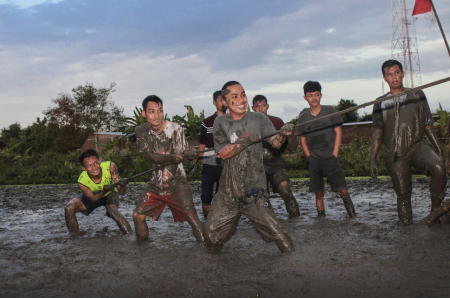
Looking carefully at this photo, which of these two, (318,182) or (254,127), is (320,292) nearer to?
(254,127)

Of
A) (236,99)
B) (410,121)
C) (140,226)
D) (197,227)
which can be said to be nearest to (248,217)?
(197,227)

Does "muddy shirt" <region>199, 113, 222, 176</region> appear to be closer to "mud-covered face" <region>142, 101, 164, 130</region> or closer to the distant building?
"mud-covered face" <region>142, 101, 164, 130</region>

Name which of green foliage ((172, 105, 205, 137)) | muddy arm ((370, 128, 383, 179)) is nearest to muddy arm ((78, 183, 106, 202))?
muddy arm ((370, 128, 383, 179))

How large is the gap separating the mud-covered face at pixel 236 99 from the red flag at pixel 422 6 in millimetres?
1732

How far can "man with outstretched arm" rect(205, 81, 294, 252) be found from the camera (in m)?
3.54

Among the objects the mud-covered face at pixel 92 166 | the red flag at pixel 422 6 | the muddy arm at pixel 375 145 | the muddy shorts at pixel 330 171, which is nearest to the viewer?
the red flag at pixel 422 6

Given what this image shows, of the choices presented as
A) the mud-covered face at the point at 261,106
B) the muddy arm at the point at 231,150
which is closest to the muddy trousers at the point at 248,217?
the muddy arm at the point at 231,150

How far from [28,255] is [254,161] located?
2.72 m

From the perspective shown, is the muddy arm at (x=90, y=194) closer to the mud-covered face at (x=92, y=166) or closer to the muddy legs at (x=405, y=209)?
the mud-covered face at (x=92, y=166)

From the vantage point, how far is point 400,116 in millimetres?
4625

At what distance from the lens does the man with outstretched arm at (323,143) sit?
5363 mm

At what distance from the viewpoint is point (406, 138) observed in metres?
4.58

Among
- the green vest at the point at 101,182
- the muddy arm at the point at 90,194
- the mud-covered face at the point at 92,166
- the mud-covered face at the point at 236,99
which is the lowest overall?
the muddy arm at the point at 90,194

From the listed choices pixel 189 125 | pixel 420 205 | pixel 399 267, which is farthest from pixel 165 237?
pixel 189 125
